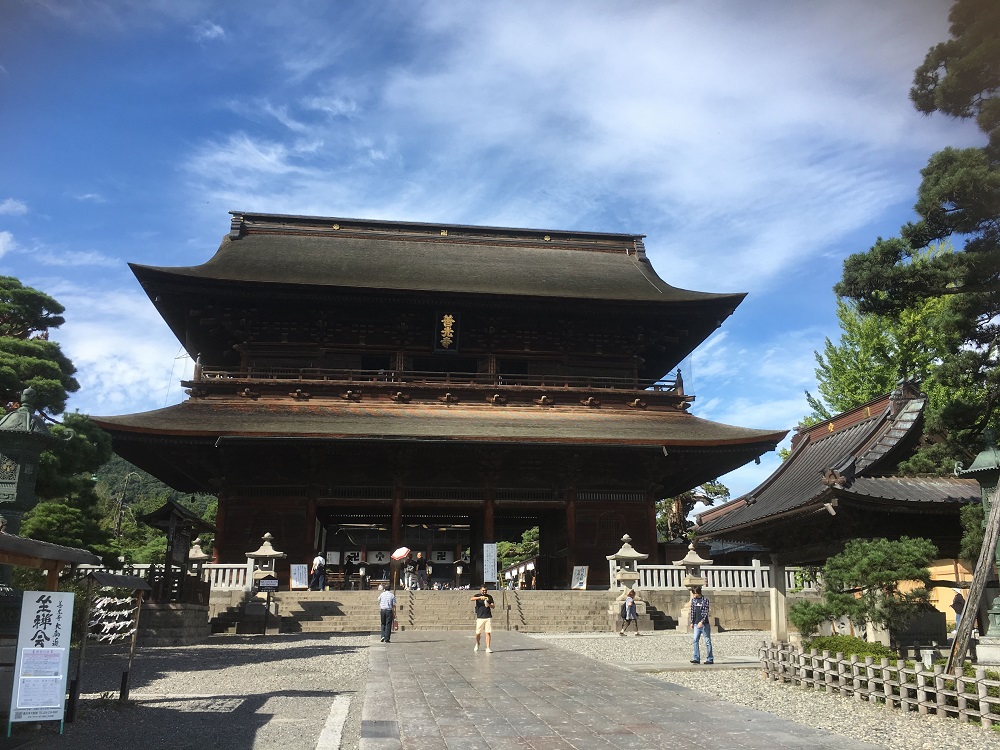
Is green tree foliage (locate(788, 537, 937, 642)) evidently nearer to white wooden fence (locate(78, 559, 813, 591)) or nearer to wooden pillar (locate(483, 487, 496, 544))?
white wooden fence (locate(78, 559, 813, 591))

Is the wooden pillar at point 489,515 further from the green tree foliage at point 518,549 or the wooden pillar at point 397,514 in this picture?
the green tree foliage at point 518,549

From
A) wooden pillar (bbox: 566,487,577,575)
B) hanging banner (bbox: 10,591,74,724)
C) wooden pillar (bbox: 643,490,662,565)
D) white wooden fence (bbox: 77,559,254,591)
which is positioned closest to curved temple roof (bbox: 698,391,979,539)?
wooden pillar (bbox: 643,490,662,565)

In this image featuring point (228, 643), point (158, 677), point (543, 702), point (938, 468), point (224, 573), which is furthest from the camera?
point (224, 573)

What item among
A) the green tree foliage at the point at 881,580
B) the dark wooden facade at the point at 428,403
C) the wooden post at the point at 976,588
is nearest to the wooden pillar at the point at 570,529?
the dark wooden facade at the point at 428,403

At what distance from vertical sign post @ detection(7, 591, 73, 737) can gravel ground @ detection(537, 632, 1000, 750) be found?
7.54 metres

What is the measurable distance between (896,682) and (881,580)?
1814mm

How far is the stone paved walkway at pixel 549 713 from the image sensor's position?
274 inches

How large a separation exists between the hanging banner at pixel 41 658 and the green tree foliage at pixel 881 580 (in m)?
9.95

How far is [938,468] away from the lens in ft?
43.5

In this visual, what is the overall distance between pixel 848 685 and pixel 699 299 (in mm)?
18517

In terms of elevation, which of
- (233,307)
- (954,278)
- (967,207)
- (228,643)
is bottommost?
(228,643)

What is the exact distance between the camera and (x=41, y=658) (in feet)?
24.6

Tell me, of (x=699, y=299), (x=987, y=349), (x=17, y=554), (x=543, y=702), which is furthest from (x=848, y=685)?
(x=699, y=299)

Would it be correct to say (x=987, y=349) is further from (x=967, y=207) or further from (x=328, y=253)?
(x=328, y=253)
